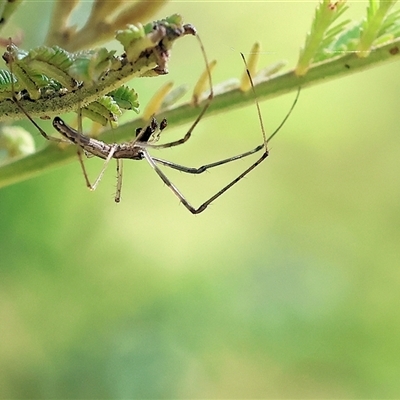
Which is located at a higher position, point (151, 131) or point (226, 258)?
point (151, 131)

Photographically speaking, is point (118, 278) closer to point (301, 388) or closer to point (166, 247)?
point (166, 247)

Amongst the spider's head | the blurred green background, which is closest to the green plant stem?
the spider's head

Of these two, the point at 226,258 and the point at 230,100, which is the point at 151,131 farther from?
the point at 226,258

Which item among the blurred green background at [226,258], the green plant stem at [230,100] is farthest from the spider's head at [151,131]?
the blurred green background at [226,258]

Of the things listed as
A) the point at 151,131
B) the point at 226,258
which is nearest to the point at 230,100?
the point at 151,131

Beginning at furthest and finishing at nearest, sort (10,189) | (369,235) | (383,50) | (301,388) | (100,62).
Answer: (369,235)
(301,388)
(10,189)
(383,50)
(100,62)

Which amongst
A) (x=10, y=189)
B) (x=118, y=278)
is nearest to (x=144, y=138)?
(x=10, y=189)
